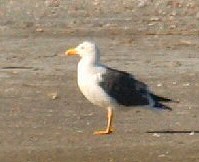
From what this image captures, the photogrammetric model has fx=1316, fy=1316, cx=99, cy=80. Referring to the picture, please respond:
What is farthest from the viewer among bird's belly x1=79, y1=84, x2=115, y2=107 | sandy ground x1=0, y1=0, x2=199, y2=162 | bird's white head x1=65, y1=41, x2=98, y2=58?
bird's white head x1=65, y1=41, x2=98, y2=58

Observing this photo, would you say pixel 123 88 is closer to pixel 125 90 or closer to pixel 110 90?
pixel 125 90

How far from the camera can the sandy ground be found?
12.3m

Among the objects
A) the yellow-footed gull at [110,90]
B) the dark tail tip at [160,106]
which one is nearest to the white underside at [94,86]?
the yellow-footed gull at [110,90]

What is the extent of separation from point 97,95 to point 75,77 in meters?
3.78

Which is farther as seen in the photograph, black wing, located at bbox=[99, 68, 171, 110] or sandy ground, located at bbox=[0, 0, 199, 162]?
black wing, located at bbox=[99, 68, 171, 110]

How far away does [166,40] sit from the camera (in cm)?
2108

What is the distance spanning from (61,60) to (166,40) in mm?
3021

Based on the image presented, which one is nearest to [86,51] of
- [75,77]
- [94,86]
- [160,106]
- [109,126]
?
[94,86]

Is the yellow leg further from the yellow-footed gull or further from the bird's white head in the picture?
the bird's white head

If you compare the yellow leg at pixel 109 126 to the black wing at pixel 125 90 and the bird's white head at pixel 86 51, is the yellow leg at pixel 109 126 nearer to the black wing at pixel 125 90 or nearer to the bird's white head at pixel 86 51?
the black wing at pixel 125 90

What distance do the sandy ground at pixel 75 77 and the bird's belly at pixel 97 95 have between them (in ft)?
1.08

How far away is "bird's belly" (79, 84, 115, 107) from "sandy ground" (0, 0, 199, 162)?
12.9 inches

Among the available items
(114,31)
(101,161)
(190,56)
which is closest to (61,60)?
(190,56)

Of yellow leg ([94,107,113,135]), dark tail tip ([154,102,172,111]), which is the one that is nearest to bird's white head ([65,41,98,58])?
yellow leg ([94,107,113,135])
